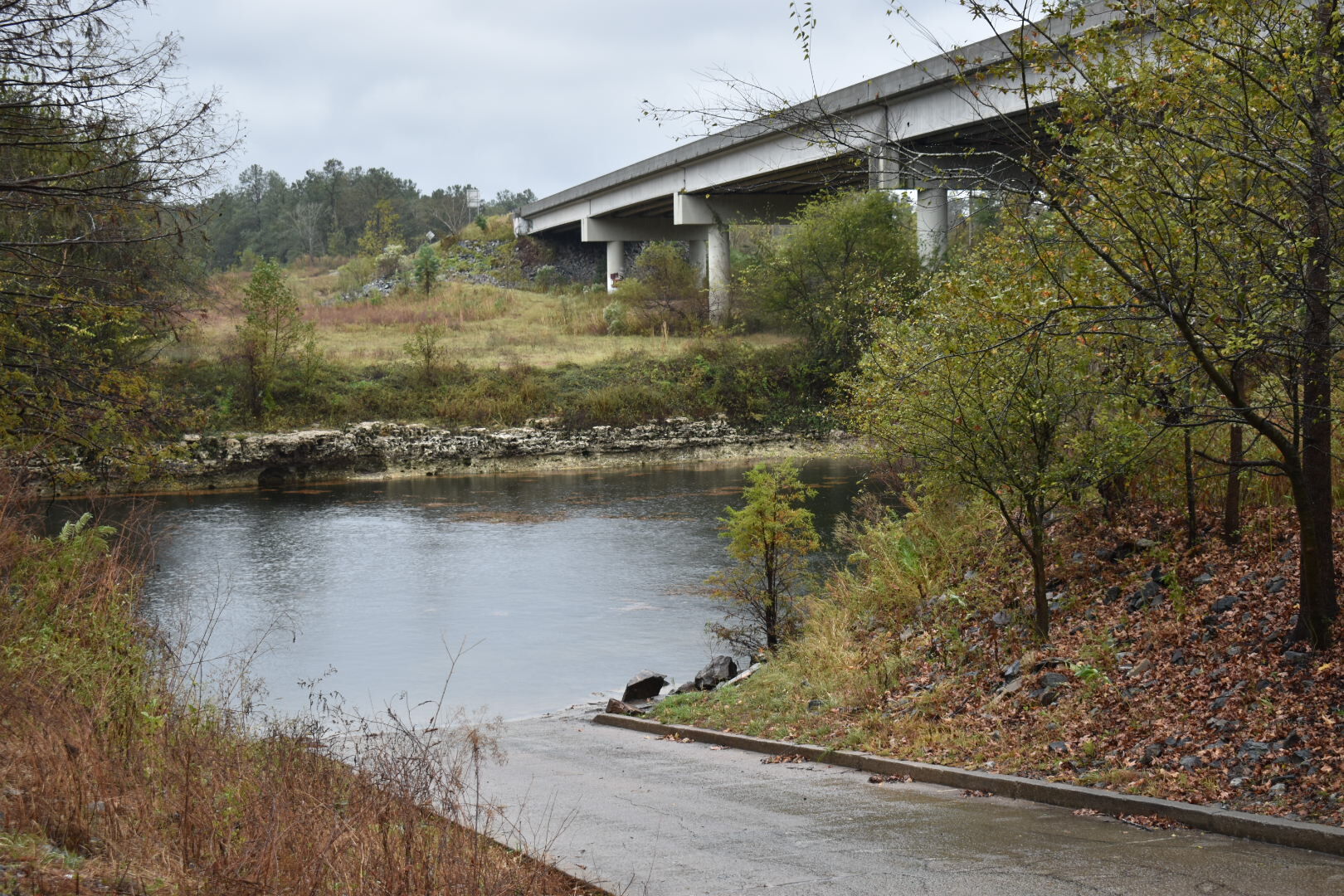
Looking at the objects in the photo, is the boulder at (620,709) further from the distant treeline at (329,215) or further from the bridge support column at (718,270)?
the distant treeline at (329,215)

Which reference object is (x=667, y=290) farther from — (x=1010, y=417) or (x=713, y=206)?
(x=1010, y=417)

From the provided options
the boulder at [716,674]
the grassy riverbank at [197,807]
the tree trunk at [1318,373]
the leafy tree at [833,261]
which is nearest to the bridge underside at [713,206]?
the leafy tree at [833,261]

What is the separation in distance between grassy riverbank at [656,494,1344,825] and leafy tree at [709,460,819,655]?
936mm

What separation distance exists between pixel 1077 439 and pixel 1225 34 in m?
4.67

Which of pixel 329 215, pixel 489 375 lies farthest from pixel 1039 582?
pixel 329 215

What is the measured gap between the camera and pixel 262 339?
44.8 m

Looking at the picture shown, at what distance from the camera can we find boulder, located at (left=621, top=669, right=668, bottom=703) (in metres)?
14.1

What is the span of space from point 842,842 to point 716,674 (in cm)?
782

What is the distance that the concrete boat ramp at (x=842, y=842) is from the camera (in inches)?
228

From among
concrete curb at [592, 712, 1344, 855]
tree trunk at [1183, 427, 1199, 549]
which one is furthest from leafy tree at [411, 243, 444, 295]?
concrete curb at [592, 712, 1344, 855]

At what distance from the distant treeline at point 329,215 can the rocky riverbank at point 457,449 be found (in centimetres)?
5326

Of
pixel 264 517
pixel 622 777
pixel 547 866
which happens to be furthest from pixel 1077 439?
pixel 264 517

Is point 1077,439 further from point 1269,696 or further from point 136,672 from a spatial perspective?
point 136,672

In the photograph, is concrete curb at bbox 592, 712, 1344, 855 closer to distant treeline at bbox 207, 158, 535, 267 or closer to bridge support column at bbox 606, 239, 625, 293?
bridge support column at bbox 606, 239, 625, 293
